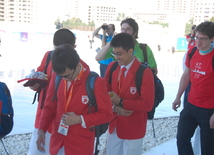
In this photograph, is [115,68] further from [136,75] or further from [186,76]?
[186,76]

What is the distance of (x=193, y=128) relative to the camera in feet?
11.8

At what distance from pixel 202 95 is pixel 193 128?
0.41 meters

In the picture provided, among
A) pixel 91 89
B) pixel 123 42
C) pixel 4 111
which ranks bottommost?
pixel 4 111

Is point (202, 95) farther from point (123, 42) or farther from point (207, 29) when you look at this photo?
point (123, 42)

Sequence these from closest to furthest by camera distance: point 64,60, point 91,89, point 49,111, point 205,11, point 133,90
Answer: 1. point 64,60
2. point 91,89
3. point 49,111
4. point 133,90
5. point 205,11

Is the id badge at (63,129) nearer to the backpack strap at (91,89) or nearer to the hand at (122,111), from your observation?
the backpack strap at (91,89)

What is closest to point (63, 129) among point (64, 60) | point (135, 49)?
point (64, 60)

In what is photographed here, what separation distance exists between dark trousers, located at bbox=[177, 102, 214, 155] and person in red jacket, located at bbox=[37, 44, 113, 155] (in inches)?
56.0

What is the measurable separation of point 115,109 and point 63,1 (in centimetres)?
19660

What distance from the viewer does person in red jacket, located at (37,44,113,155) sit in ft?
7.39

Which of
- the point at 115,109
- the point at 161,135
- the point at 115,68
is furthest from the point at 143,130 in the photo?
the point at 161,135

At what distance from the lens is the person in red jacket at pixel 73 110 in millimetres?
2252

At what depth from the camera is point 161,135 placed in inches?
230

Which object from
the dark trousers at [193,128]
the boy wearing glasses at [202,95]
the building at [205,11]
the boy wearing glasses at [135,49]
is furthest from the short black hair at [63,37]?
the building at [205,11]
